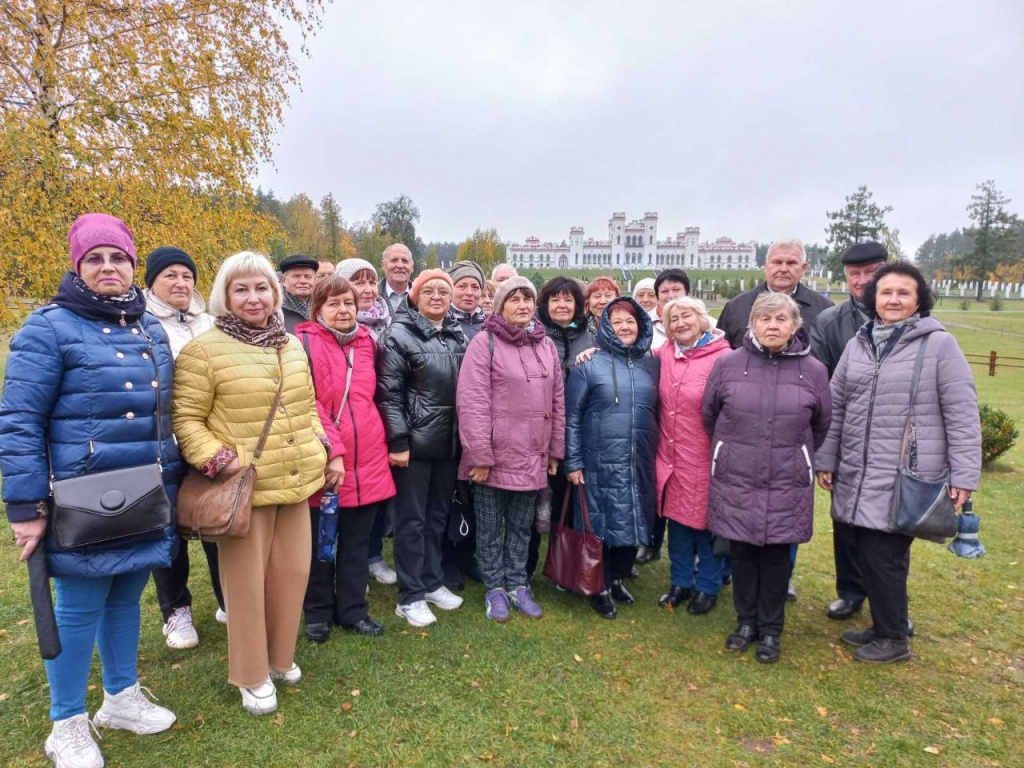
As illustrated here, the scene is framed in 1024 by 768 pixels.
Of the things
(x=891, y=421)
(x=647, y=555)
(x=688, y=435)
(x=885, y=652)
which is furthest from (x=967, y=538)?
(x=647, y=555)

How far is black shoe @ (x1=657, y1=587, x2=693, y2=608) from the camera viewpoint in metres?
4.60

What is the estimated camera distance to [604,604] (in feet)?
14.4

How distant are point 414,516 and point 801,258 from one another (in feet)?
11.8

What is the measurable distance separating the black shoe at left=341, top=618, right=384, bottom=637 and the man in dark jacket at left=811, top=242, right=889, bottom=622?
3322mm

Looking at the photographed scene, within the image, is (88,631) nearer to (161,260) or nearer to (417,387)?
(161,260)

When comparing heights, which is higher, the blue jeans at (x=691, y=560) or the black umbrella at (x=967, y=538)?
the black umbrella at (x=967, y=538)

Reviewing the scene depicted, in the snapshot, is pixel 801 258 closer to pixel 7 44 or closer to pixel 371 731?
pixel 371 731

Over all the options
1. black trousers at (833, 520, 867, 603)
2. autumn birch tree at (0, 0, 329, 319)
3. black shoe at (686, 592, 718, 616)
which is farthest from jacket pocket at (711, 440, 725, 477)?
autumn birch tree at (0, 0, 329, 319)

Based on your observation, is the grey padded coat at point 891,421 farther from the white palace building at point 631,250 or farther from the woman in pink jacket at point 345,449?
the white palace building at point 631,250

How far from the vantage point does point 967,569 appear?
5289mm

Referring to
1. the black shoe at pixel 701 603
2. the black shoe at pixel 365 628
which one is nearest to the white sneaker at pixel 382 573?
the black shoe at pixel 365 628

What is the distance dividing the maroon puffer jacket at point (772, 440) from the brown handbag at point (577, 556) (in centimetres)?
92

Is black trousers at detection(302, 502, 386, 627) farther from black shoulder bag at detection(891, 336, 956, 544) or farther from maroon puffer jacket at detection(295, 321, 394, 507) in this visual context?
black shoulder bag at detection(891, 336, 956, 544)

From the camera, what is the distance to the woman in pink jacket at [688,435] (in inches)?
164
